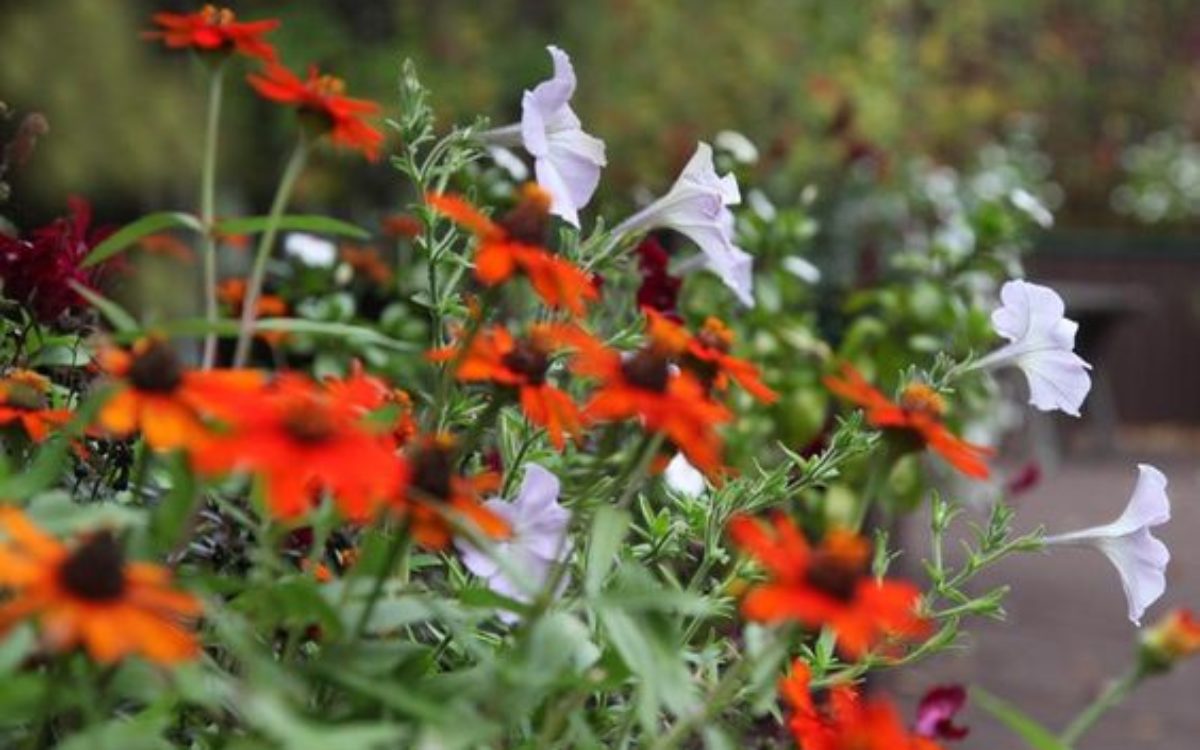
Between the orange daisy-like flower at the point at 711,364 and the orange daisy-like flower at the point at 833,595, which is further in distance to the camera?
the orange daisy-like flower at the point at 711,364

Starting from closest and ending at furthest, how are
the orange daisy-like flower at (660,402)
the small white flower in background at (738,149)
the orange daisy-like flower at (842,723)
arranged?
1. the orange daisy-like flower at (842,723)
2. the orange daisy-like flower at (660,402)
3. the small white flower in background at (738,149)

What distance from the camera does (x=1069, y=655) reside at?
5469 millimetres

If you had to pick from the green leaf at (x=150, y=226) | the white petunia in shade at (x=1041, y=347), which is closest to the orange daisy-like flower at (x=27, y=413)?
the green leaf at (x=150, y=226)

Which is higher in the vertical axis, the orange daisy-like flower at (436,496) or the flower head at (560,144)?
the orange daisy-like flower at (436,496)

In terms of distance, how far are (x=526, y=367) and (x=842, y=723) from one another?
1.01 ft

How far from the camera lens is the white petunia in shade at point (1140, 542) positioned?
1.48 meters

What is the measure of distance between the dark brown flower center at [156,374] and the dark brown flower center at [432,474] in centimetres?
12

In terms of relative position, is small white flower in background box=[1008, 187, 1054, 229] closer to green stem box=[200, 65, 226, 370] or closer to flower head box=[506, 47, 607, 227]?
flower head box=[506, 47, 607, 227]

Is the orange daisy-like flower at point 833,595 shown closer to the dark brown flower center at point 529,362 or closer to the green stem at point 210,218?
the dark brown flower center at point 529,362

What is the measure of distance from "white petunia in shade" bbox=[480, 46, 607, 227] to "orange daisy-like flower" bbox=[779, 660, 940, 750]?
1.24 ft

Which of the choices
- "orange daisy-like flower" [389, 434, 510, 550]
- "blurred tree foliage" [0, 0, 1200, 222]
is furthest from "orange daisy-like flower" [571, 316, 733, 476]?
"blurred tree foliage" [0, 0, 1200, 222]

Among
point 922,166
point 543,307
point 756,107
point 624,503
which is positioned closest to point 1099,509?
point 922,166

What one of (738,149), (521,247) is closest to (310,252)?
(738,149)

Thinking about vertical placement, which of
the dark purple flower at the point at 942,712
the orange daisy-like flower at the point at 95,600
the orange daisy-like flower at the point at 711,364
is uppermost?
the orange daisy-like flower at the point at 95,600
